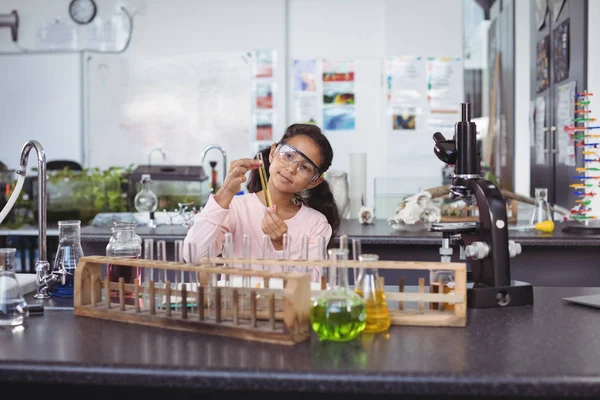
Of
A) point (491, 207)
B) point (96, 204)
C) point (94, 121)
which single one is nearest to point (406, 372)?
point (491, 207)

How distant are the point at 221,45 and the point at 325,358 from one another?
5.63 m

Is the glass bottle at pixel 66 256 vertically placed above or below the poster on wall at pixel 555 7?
below

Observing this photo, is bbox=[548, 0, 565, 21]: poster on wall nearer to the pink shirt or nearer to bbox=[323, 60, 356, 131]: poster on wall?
A: bbox=[323, 60, 356, 131]: poster on wall

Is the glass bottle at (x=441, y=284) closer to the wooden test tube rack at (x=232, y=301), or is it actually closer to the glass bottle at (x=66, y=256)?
the wooden test tube rack at (x=232, y=301)

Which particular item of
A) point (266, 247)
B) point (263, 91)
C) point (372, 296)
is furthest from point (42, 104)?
point (372, 296)

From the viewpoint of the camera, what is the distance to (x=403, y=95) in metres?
6.34

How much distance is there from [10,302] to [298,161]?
924mm

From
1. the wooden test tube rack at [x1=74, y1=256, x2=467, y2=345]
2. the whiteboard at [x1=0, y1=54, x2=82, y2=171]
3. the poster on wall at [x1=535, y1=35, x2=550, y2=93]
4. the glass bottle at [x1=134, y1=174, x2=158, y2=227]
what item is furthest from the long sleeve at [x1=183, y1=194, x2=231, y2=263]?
the whiteboard at [x1=0, y1=54, x2=82, y2=171]

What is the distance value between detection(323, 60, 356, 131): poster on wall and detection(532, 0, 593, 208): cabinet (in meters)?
1.58

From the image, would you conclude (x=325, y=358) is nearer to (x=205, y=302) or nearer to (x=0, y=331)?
(x=205, y=302)

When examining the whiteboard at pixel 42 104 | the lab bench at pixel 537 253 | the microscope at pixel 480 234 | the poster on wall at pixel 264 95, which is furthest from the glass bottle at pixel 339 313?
the whiteboard at pixel 42 104

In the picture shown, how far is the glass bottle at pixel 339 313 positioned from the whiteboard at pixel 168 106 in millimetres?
5271

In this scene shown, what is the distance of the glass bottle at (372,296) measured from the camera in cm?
137

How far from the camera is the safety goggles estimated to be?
2.07 m
